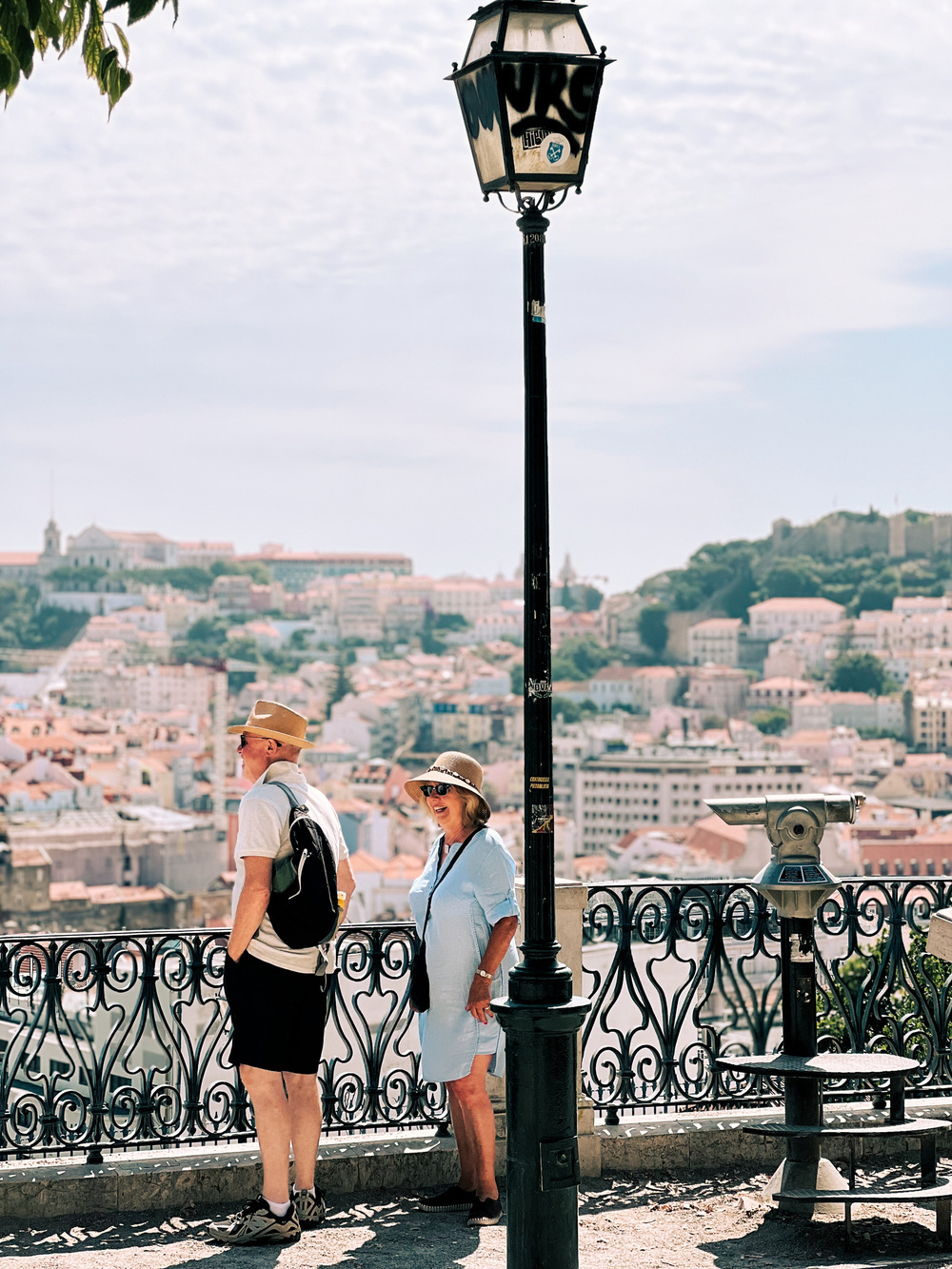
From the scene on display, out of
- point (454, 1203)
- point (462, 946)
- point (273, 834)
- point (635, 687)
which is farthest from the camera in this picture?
point (635, 687)

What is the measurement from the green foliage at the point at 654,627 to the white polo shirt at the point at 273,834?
125m

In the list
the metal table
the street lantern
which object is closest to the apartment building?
the metal table

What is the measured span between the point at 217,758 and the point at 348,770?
9429mm

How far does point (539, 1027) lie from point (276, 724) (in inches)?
39.8

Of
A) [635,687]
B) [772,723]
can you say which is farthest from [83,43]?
[635,687]

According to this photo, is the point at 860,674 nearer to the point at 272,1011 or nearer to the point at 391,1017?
the point at 391,1017

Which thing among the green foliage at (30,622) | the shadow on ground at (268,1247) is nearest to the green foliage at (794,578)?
the green foliage at (30,622)

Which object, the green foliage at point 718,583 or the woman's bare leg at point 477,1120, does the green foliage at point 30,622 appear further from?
the woman's bare leg at point 477,1120

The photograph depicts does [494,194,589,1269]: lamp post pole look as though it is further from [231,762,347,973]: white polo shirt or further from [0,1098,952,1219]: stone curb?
[0,1098,952,1219]: stone curb

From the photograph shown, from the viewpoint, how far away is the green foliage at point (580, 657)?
407ft

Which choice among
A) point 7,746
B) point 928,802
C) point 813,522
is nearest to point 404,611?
point 813,522

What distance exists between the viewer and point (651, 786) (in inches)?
3755

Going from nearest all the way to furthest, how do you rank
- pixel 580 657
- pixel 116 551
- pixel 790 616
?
1. pixel 790 616
2. pixel 580 657
3. pixel 116 551

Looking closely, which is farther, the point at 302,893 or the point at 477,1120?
the point at 477,1120
